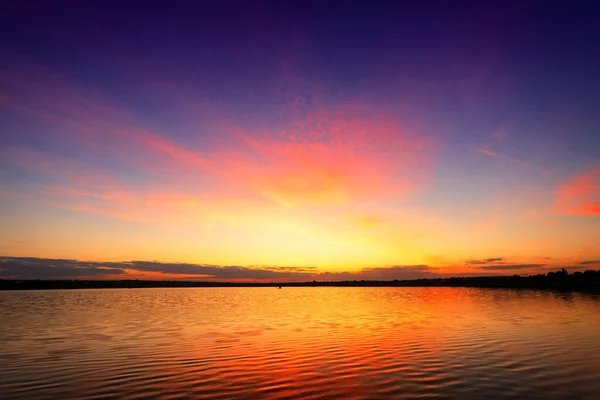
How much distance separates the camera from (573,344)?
25281mm

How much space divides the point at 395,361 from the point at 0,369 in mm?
19790

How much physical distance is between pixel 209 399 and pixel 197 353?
33.9ft

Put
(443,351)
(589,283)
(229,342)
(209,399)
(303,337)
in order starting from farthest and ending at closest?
(589,283) < (303,337) < (229,342) < (443,351) < (209,399)

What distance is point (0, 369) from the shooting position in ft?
61.9

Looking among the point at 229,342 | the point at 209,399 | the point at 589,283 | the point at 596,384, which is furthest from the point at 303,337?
the point at 589,283

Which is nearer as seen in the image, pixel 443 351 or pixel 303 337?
pixel 443 351

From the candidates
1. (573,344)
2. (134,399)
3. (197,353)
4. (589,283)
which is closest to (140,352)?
(197,353)

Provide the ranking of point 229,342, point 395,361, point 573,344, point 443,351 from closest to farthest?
point 395,361
point 443,351
point 573,344
point 229,342

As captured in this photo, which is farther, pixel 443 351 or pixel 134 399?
pixel 443 351

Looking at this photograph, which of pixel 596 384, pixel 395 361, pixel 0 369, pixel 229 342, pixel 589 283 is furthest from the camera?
pixel 589 283

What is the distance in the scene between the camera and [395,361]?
20.2m

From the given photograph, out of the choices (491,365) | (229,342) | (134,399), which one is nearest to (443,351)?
(491,365)

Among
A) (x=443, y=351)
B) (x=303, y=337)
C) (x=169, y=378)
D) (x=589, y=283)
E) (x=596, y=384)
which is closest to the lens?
(x=596, y=384)

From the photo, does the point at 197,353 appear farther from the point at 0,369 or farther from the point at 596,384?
the point at 596,384
